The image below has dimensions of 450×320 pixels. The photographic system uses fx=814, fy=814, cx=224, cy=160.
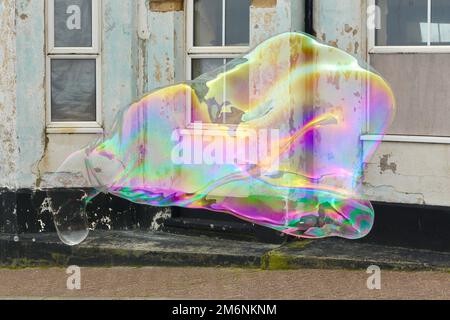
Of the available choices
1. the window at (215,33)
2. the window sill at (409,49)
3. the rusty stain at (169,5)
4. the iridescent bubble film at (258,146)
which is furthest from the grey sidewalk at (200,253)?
the rusty stain at (169,5)

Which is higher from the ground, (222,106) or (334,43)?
(334,43)

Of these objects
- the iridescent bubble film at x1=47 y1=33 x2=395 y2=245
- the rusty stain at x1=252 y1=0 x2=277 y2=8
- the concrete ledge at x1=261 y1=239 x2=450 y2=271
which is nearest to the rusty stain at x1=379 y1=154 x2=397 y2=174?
the iridescent bubble film at x1=47 y1=33 x2=395 y2=245

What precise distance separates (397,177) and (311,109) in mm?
1206

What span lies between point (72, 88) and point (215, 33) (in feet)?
5.90

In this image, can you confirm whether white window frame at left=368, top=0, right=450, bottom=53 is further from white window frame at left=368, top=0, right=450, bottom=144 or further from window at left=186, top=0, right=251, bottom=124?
window at left=186, top=0, right=251, bottom=124

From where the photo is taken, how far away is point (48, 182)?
942 cm

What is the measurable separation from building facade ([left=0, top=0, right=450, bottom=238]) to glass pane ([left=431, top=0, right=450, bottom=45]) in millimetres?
121

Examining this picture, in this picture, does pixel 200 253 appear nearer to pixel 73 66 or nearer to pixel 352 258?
pixel 352 258

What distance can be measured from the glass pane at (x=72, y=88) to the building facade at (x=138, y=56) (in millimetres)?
12

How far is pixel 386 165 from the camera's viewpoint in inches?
348

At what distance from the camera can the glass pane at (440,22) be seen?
8562 millimetres

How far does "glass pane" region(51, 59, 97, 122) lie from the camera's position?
9547 millimetres

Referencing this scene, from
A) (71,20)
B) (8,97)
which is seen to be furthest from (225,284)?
(71,20)

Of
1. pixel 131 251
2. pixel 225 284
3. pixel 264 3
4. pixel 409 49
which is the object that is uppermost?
pixel 264 3
